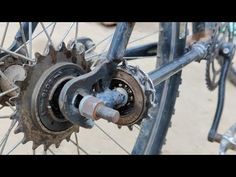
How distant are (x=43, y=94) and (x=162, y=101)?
43cm

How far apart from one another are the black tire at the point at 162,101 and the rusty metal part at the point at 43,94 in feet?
1.09

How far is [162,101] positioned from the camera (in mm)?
1127

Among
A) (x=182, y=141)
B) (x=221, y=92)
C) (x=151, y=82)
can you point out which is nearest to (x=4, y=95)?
(x=151, y=82)

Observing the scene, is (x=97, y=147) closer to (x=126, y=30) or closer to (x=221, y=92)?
(x=221, y=92)

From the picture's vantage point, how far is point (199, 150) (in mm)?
1525

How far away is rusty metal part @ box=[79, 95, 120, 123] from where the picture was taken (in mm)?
714

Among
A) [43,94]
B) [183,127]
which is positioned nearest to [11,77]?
[43,94]

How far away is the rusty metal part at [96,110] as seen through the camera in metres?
0.71

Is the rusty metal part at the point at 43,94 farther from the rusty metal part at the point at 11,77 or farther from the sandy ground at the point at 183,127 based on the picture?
the sandy ground at the point at 183,127

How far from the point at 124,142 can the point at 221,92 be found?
0.39 meters

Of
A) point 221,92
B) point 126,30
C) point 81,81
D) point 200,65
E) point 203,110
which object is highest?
point 200,65
